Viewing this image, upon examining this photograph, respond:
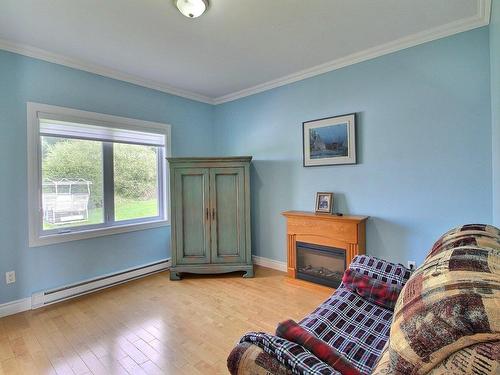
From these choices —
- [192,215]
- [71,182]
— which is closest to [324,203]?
[192,215]

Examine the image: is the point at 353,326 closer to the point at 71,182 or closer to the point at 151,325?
the point at 151,325

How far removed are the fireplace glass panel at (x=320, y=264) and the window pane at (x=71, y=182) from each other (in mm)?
2483

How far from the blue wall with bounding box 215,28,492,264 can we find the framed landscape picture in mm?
79

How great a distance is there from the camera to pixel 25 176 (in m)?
2.51

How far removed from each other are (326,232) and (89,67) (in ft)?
10.5

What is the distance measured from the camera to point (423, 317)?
2.06 feet

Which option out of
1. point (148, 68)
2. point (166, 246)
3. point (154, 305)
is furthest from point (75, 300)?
point (148, 68)

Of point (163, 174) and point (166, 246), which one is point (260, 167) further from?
point (166, 246)

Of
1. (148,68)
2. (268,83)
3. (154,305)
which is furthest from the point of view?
(268,83)

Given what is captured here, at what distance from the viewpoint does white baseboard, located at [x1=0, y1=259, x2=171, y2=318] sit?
2.47 m

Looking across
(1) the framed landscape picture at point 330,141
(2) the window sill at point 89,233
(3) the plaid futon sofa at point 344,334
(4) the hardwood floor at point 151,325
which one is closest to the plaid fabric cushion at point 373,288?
(3) the plaid futon sofa at point 344,334

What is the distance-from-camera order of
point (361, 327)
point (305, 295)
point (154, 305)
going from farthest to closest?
point (305, 295), point (154, 305), point (361, 327)

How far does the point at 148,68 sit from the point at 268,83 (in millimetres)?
1529

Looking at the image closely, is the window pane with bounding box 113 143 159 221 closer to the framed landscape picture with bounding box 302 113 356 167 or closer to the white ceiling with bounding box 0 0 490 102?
the white ceiling with bounding box 0 0 490 102
